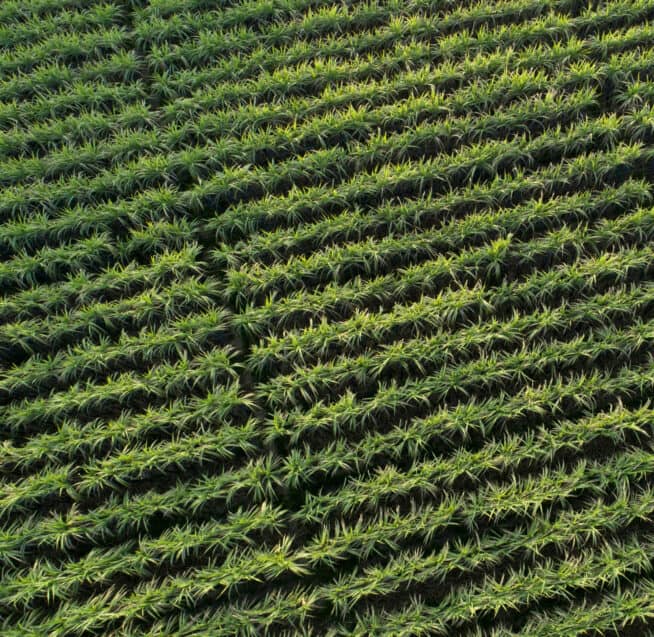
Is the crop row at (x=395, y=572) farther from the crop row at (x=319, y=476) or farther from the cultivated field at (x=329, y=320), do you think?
the crop row at (x=319, y=476)

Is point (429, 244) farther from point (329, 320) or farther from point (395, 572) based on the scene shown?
point (395, 572)

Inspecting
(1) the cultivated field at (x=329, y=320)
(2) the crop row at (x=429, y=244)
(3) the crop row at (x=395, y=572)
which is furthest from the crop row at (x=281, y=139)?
(3) the crop row at (x=395, y=572)

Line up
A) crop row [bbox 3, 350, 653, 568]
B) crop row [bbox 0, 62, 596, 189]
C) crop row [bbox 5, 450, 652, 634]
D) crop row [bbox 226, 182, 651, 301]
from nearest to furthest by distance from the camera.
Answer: crop row [bbox 5, 450, 652, 634]
crop row [bbox 3, 350, 653, 568]
crop row [bbox 226, 182, 651, 301]
crop row [bbox 0, 62, 596, 189]

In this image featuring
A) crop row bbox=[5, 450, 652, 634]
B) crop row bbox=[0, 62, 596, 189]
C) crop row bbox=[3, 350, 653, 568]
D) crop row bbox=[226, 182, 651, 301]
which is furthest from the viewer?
crop row bbox=[0, 62, 596, 189]

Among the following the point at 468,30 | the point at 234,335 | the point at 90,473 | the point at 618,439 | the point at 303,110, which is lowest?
the point at 618,439

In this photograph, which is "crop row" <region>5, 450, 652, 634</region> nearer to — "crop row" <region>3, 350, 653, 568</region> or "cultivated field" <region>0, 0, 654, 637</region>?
"cultivated field" <region>0, 0, 654, 637</region>

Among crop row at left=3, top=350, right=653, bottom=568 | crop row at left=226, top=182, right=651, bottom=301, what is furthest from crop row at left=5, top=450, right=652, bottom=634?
crop row at left=226, top=182, right=651, bottom=301

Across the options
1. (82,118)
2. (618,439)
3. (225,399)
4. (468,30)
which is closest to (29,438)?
(225,399)

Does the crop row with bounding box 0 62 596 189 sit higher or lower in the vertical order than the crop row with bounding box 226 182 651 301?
higher

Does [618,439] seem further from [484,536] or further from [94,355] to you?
[94,355]
